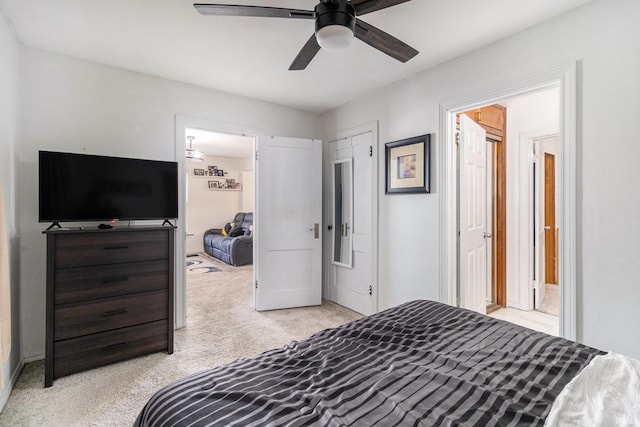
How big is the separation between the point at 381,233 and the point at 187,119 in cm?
235

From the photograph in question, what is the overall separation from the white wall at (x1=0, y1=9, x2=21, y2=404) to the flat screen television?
0.18 m

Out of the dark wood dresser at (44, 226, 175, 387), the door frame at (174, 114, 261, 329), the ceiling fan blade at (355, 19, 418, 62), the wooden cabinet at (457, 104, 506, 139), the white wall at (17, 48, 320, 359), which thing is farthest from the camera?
the wooden cabinet at (457, 104, 506, 139)

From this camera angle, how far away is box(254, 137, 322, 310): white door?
3555mm

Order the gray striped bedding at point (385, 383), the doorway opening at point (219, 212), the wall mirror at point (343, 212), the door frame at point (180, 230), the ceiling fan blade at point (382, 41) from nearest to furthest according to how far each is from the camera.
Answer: the gray striped bedding at point (385, 383)
the ceiling fan blade at point (382, 41)
the door frame at point (180, 230)
the wall mirror at point (343, 212)
the doorway opening at point (219, 212)

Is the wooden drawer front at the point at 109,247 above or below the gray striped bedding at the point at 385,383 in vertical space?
above

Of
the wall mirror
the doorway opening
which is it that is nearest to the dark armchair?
the doorway opening

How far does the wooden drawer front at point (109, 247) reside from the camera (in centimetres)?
211

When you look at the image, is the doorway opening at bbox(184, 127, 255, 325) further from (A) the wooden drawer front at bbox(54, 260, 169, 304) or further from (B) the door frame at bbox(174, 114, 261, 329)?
(A) the wooden drawer front at bbox(54, 260, 169, 304)

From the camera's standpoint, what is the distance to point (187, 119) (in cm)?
308

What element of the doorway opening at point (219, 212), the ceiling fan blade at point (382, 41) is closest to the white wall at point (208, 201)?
the doorway opening at point (219, 212)

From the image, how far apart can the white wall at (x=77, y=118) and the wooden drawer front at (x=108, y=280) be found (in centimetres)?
57

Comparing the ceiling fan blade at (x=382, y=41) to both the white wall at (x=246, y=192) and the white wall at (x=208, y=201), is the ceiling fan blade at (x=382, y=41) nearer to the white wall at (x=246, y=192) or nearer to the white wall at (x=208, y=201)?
the white wall at (x=208, y=201)

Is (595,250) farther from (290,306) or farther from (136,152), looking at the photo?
(136,152)

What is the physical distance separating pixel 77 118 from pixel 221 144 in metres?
3.83
